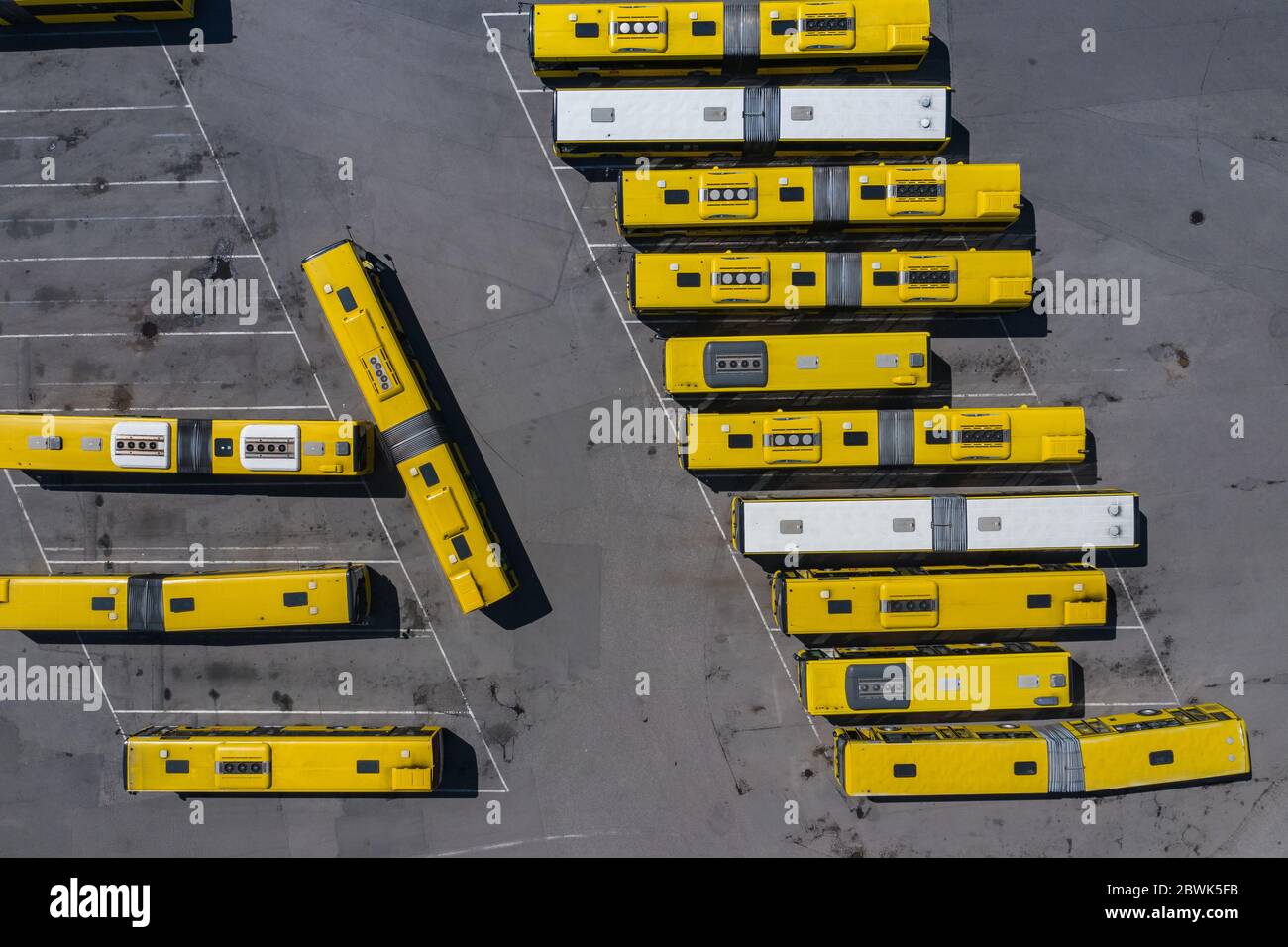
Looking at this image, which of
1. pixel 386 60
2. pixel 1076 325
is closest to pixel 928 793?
pixel 1076 325

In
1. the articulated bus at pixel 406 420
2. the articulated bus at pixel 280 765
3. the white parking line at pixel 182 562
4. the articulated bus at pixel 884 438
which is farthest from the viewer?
the white parking line at pixel 182 562

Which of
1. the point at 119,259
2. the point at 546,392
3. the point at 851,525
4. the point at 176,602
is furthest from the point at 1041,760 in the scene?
the point at 119,259

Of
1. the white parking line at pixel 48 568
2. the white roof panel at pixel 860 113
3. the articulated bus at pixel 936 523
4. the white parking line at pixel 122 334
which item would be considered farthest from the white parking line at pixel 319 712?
Answer: the white roof panel at pixel 860 113

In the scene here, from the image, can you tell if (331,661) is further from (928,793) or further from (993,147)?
(993,147)

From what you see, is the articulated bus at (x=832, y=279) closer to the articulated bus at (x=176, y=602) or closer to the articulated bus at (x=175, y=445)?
the articulated bus at (x=175, y=445)

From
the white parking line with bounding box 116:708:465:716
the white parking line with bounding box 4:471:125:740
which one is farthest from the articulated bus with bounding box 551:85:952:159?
the white parking line with bounding box 4:471:125:740

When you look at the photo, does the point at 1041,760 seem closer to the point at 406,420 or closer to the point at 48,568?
the point at 406,420

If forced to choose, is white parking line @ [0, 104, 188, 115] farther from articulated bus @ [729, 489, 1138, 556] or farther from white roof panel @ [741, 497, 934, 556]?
white roof panel @ [741, 497, 934, 556]
